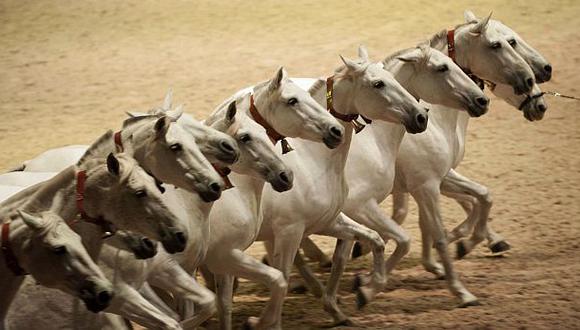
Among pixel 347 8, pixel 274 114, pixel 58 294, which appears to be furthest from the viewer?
pixel 347 8

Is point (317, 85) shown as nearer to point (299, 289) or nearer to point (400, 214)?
point (299, 289)

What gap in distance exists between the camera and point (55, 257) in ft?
19.0

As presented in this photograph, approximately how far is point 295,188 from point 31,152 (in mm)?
4336

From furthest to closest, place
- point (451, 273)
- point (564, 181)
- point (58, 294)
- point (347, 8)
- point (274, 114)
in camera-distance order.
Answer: point (347, 8) → point (564, 181) → point (451, 273) → point (274, 114) → point (58, 294)

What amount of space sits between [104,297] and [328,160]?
9.10 ft

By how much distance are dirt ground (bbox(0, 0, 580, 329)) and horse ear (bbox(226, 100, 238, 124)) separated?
1.58 m

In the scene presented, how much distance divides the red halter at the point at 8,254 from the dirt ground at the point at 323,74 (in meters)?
2.89

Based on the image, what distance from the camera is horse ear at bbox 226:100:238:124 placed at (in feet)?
24.8

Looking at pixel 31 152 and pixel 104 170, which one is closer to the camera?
pixel 104 170

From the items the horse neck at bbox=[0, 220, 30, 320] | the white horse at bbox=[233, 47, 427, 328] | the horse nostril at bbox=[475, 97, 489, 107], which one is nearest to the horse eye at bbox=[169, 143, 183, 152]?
the horse neck at bbox=[0, 220, 30, 320]

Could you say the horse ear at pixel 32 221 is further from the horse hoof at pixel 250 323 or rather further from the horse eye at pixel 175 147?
the horse hoof at pixel 250 323

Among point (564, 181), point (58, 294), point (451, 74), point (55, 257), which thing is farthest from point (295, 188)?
point (564, 181)

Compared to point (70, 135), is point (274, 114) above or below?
above

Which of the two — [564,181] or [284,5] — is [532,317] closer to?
[564,181]
